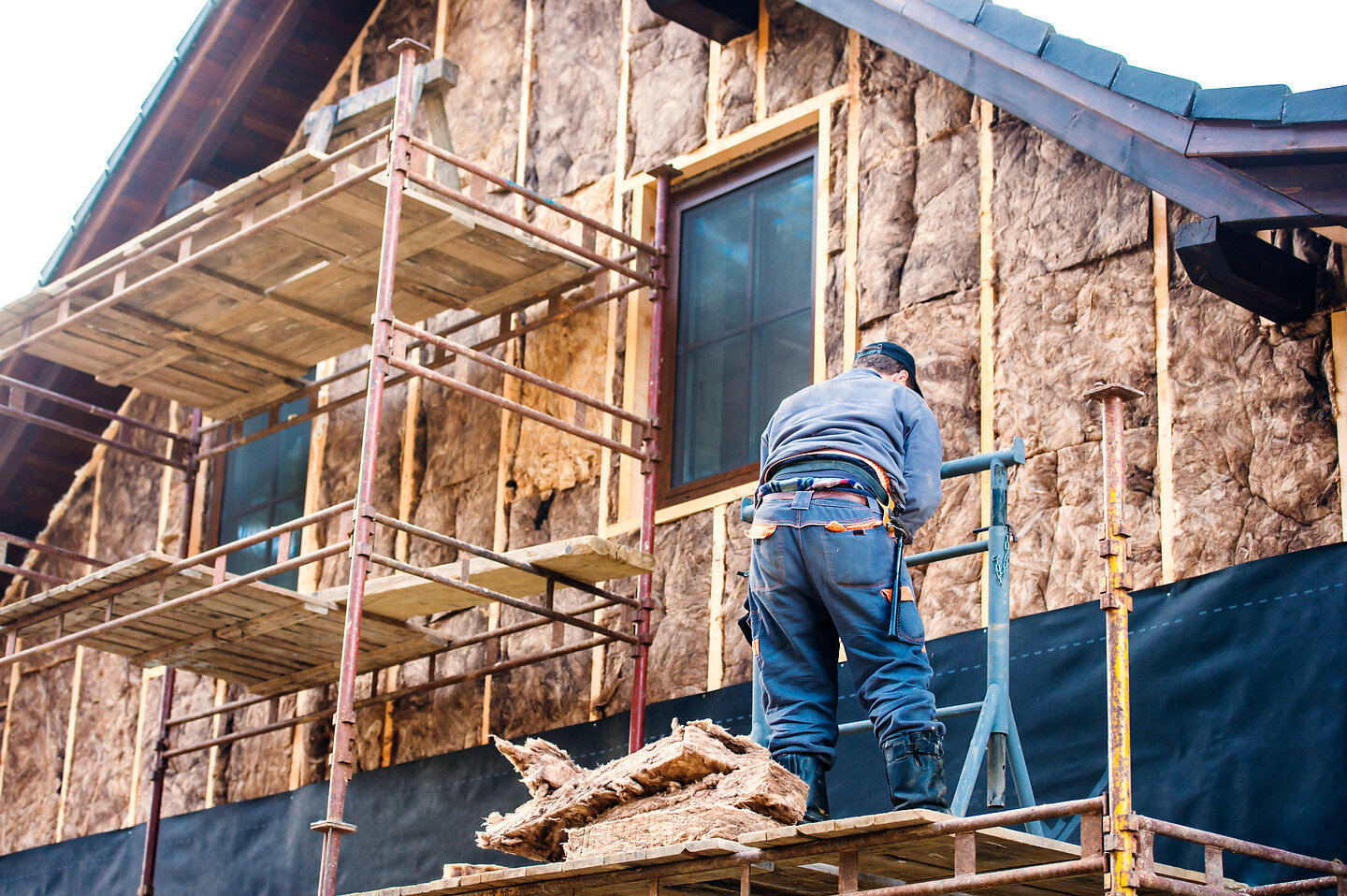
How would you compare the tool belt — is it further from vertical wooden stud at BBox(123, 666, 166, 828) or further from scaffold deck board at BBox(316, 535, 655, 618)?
vertical wooden stud at BBox(123, 666, 166, 828)

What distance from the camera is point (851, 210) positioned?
375 inches

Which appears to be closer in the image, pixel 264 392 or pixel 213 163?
pixel 264 392

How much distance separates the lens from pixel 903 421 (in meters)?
6.67

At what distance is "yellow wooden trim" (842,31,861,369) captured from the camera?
928 cm

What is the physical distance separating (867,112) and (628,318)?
76.5 inches

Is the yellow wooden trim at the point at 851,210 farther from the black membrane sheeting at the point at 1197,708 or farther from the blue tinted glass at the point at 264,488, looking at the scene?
the blue tinted glass at the point at 264,488

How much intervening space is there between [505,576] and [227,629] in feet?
6.54

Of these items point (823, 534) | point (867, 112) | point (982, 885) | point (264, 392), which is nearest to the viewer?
point (982, 885)

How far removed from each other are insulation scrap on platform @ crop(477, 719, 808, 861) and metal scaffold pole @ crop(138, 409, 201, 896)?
5451 millimetres

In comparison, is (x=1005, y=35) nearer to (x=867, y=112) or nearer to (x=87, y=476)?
(x=867, y=112)

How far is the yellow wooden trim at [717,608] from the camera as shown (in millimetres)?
9289

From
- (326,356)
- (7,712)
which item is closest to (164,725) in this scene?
(326,356)

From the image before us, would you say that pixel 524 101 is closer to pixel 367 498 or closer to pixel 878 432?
pixel 367 498

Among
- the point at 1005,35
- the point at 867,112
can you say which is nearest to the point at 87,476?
the point at 867,112
